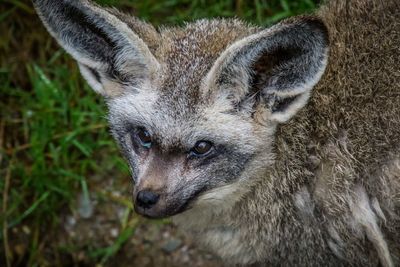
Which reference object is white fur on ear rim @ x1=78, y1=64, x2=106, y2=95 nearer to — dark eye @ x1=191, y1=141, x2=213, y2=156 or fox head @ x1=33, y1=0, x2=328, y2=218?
fox head @ x1=33, y1=0, x2=328, y2=218

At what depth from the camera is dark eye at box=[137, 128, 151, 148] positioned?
370 centimetres

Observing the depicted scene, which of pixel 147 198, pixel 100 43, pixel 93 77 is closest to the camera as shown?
pixel 147 198

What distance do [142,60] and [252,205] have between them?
0.92 m

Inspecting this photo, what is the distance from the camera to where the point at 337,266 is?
3982 mm

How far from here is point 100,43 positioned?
3.88m

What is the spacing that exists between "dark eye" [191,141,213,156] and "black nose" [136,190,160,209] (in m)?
0.28

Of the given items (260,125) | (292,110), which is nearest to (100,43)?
(260,125)

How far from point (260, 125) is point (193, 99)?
1.20ft

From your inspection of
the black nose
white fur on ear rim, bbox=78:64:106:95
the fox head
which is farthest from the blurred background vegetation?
the black nose

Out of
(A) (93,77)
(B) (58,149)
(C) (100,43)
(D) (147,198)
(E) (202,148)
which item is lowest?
(B) (58,149)

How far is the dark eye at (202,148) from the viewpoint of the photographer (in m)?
Result: 3.64

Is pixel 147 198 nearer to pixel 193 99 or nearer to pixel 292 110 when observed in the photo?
pixel 193 99

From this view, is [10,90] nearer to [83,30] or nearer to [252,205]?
[83,30]

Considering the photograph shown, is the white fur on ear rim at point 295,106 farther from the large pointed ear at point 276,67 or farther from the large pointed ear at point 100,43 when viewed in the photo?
the large pointed ear at point 100,43
